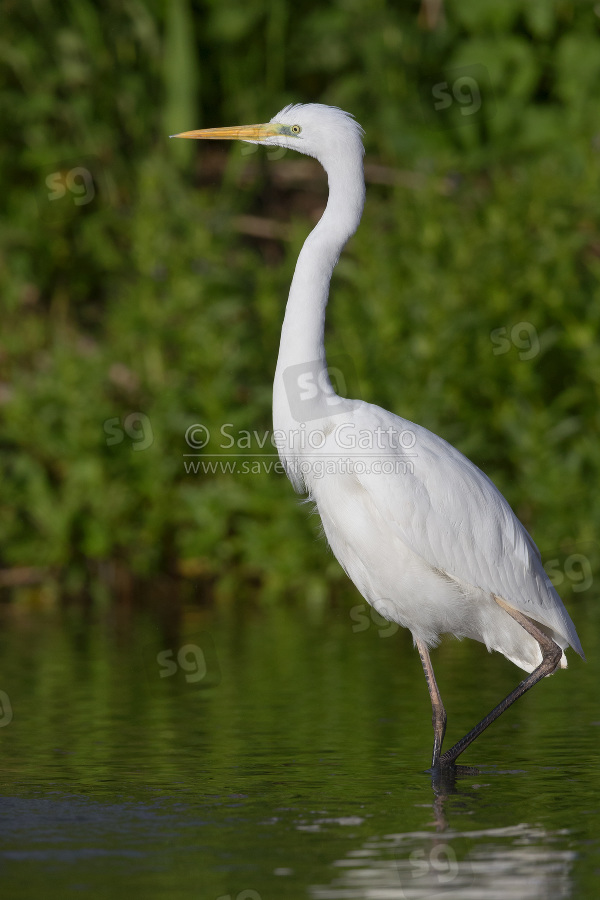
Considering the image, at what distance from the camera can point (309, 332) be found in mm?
5102

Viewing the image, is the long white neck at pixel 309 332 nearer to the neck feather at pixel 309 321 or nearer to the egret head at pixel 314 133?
the neck feather at pixel 309 321

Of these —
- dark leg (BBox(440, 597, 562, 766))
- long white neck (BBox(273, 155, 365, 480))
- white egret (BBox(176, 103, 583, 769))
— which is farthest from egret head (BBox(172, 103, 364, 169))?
dark leg (BBox(440, 597, 562, 766))

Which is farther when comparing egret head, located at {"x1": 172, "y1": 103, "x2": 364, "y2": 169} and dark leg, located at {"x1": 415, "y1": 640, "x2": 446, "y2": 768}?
egret head, located at {"x1": 172, "y1": 103, "x2": 364, "y2": 169}

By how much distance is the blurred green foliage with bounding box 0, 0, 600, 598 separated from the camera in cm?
944

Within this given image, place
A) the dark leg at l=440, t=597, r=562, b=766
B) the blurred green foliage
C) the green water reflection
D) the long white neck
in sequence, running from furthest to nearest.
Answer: the blurred green foliage → the dark leg at l=440, t=597, r=562, b=766 → the long white neck → the green water reflection

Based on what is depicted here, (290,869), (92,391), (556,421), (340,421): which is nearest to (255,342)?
(92,391)

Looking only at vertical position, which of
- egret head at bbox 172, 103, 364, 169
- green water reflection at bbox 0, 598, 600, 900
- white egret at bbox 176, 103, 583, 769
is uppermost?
egret head at bbox 172, 103, 364, 169

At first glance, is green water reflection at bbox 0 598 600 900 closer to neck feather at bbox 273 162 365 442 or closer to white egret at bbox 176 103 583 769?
white egret at bbox 176 103 583 769

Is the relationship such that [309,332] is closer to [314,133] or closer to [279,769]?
[314,133]

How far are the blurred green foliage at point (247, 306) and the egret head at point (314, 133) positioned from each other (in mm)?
3466

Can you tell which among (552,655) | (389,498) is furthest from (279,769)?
(552,655)

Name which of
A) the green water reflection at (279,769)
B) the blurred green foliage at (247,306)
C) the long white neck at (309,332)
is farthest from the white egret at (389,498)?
the blurred green foliage at (247,306)

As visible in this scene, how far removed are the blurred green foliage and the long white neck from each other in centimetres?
370

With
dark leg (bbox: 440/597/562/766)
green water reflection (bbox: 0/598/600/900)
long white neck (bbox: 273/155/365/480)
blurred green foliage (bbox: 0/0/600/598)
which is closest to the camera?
green water reflection (bbox: 0/598/600/900)
